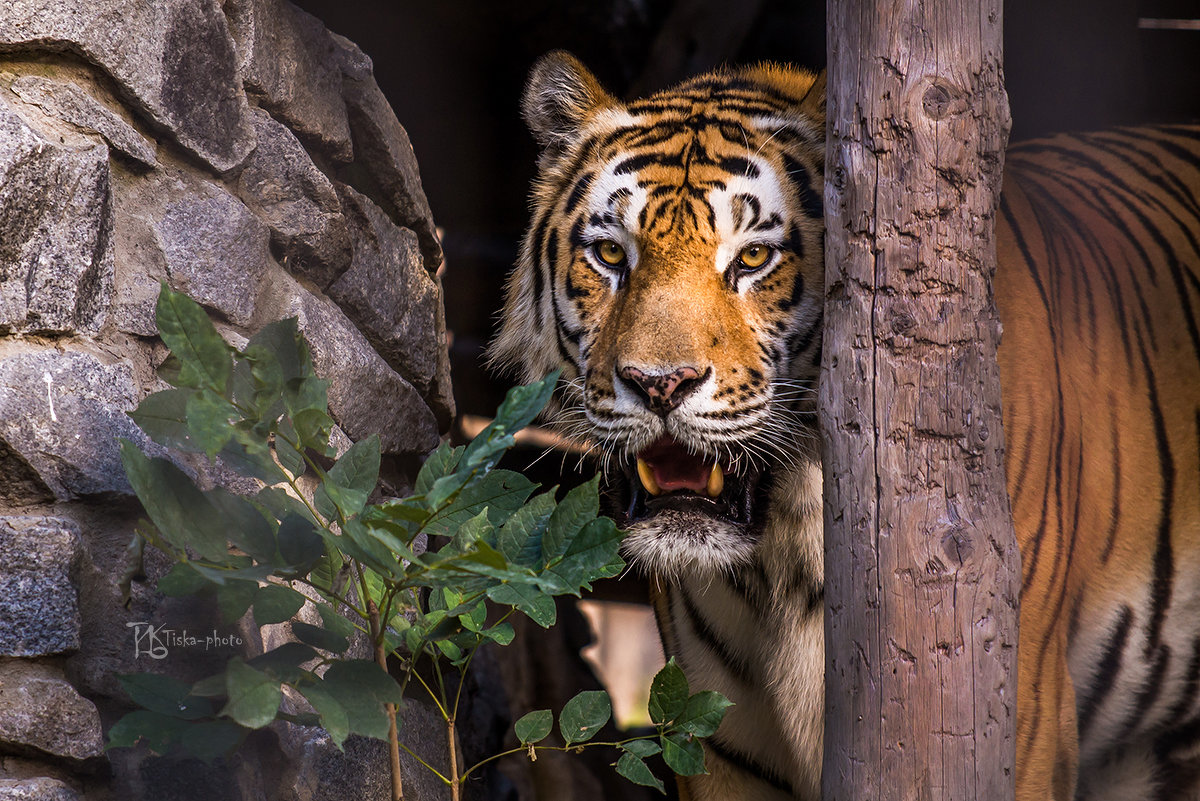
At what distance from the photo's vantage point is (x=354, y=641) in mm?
2041

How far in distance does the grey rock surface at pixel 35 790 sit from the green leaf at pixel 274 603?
0.34 m

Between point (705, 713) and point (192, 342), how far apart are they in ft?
3.20

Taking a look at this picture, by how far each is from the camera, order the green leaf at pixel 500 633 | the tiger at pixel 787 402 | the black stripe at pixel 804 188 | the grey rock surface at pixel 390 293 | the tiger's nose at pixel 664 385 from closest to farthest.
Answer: the green leaf at pixel 500 633, the tiger's nose at pixel 664 385, the tiger at pixel 787 402, the black stripe at pixel 804 188, the grey rock surface at pixel 390 293

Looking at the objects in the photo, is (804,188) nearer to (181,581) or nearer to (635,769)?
(635,769)

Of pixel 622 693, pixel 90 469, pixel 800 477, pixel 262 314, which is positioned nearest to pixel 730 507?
pixel 800 477

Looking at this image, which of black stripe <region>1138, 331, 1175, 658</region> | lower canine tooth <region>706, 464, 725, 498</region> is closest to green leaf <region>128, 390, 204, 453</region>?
lower canine tooth <region>706, 464, 725, 498</region>

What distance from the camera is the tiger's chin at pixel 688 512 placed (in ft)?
6.39

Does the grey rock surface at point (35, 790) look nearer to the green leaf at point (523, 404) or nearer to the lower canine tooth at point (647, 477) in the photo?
the green leaf at point (523, 404)

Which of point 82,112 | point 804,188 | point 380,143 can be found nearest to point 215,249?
point 82,112

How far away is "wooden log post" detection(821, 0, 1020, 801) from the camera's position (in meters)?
1.56

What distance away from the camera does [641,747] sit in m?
1.77

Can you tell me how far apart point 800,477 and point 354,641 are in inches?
34.2

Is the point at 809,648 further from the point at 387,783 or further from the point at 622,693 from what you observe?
the point at 622,693

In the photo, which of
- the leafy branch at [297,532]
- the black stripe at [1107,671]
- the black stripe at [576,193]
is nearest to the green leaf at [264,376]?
the leafy branch at [297,532]
